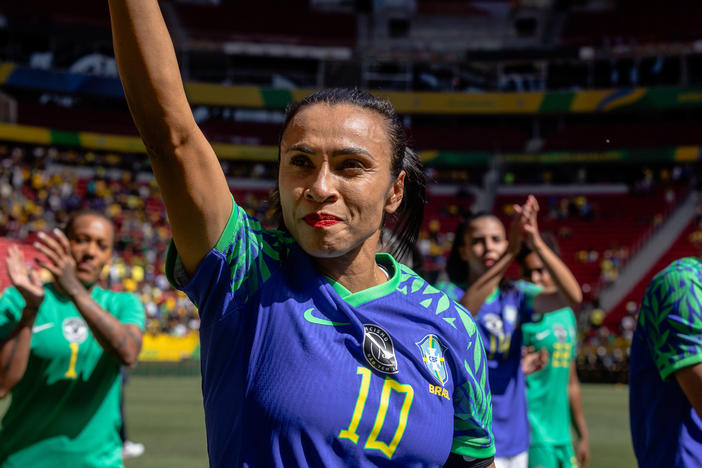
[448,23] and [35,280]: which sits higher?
[448,23]

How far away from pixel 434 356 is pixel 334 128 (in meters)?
0.65

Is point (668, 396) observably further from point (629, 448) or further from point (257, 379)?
point (629, 448)

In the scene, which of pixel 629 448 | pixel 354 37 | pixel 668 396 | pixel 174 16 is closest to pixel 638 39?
pixel 354 37

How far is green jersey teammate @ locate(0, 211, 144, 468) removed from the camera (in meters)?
3.74

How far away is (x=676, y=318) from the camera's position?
9.53 ft

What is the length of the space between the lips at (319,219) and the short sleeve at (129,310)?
268 cm

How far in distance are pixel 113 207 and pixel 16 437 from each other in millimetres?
30171

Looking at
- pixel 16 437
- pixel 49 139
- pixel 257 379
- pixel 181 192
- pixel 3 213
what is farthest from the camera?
pixel 49 139

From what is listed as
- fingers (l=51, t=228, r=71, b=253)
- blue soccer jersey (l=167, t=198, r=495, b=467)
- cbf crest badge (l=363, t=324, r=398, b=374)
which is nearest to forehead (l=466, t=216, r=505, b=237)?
fingers (l=51, t=228, r=71, b=253)

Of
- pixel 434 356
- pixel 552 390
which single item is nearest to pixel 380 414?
pixel 434 356

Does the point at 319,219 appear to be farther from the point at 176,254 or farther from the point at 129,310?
the point at 129,310

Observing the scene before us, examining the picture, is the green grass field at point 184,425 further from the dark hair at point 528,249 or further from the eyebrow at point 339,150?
the eyebrow at point 339,150

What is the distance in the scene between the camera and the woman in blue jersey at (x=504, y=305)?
480 cm

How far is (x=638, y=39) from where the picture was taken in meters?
41.8
